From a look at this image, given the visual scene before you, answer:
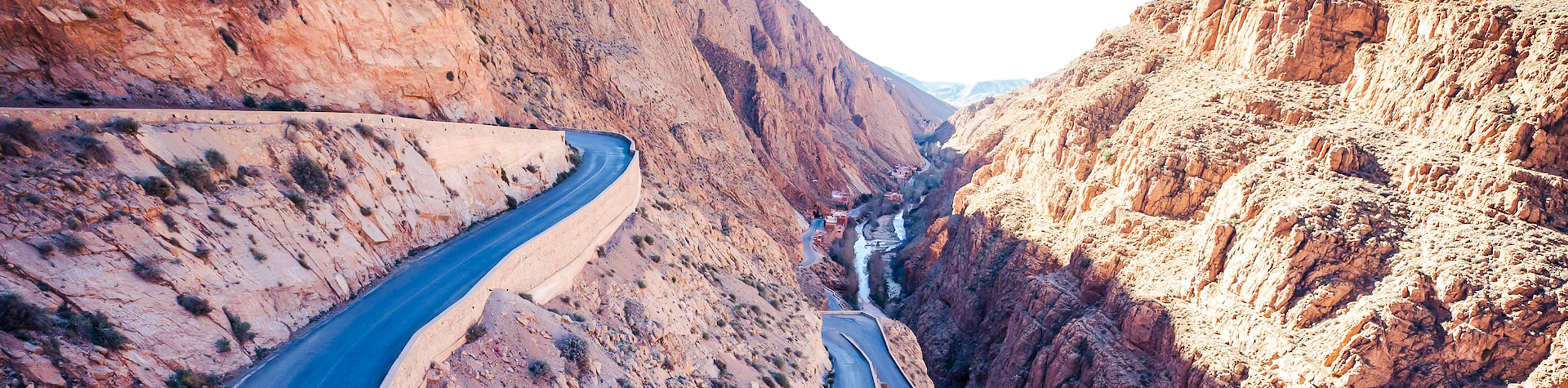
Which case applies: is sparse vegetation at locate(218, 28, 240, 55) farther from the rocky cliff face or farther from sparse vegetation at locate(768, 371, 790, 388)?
the rocky cliff face

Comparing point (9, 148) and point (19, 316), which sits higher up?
point (9, 148)

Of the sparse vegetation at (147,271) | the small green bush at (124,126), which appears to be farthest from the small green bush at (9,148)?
the sparse vegetation at (147,271)

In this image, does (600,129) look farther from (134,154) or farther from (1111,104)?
(1111,104)

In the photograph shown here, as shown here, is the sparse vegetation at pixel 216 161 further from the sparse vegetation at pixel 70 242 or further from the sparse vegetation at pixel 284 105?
the sparse vegetation at pixel 284 105

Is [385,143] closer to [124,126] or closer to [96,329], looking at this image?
[124,126]

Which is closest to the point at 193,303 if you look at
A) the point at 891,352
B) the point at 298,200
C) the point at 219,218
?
the point at 219,218

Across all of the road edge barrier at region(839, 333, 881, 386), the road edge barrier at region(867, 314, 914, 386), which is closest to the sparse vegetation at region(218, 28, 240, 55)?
the road edge barrier at region(839, 333, 881, 386)
